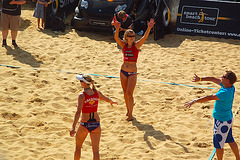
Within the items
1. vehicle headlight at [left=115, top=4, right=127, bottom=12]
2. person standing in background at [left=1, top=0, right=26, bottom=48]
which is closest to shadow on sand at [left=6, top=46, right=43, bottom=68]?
person standing in background at [left=1, top=0, right=26, bottom=48]

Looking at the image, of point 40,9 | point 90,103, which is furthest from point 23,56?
point 90,103

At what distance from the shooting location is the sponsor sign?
13.2 meters

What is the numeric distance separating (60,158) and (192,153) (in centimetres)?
229

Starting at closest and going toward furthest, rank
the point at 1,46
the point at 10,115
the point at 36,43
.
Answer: the point at 10,115
the point at 1,46
the point at 36,43

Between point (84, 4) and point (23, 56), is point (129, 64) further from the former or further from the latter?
point (84, 4)

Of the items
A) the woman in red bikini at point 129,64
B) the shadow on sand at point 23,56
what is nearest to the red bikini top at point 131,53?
the woman in red bikini at point 129,64

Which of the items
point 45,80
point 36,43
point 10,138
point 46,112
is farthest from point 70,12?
point 10,138

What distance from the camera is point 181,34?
45.5 feet

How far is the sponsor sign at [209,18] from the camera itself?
1323 cm

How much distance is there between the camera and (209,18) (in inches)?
527

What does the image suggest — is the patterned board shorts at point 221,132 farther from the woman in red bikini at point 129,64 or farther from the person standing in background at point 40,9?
the person standing in background at point 40,9

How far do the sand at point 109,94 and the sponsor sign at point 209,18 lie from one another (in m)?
0.37

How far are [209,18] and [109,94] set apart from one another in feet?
22.2

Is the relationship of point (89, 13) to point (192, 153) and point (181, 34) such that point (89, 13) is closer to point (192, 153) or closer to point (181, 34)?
point (181, 34)
